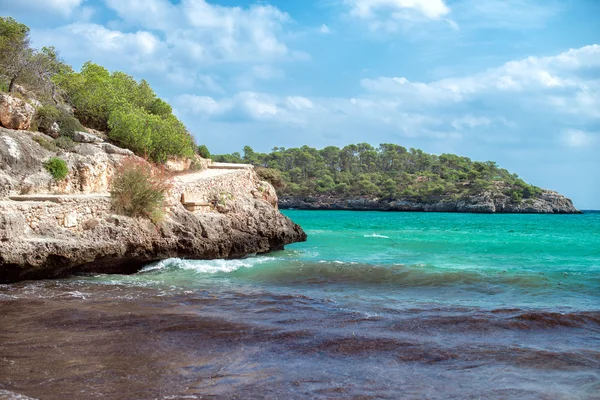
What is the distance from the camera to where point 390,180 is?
122125 mm

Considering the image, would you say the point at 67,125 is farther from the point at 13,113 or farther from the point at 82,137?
the point at 13,113

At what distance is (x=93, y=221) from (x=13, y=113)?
5.47 m

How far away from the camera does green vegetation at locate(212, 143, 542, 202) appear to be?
4454 inches

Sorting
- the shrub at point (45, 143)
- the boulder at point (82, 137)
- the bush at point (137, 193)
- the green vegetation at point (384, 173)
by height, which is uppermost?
the green vegetation at point (384, 173)

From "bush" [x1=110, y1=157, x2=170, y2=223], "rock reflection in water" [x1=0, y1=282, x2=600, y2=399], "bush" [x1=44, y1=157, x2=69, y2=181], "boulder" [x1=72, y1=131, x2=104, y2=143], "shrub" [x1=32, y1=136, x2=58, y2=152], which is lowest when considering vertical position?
"rock reflection in water" [x1=0, y1=282, x2=600, y2=399]

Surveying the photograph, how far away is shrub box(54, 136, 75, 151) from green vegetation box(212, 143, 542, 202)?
80.3 m

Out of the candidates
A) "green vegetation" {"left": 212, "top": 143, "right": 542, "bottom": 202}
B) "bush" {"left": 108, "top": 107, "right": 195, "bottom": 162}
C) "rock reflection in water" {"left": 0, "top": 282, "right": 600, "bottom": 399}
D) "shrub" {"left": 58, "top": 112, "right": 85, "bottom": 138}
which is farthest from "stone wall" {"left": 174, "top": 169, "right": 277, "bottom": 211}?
"green vegetation" {"left": 212, "top": 143, "right": 542, "bottom": 202}

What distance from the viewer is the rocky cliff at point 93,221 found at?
41.3ft

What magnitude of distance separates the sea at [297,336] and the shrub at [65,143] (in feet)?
18.2

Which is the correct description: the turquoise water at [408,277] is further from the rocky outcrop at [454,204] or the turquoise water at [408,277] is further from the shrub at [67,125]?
the rocky outcrop at [454,204]

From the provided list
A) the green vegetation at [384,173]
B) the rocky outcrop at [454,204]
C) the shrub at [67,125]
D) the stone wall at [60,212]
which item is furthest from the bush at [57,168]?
the rocky outcrop at [454,204]

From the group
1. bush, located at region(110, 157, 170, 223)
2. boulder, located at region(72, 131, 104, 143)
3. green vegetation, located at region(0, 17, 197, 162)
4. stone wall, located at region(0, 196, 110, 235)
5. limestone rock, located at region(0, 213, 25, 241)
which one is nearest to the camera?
limestone rock, located at region(0, 213, 25, 241)

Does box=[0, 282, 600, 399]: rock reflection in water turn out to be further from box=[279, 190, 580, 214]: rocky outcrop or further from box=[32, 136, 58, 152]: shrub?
box=[279, 190, 580, 214]: rocky outcrop

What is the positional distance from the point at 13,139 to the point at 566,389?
15359 mm
